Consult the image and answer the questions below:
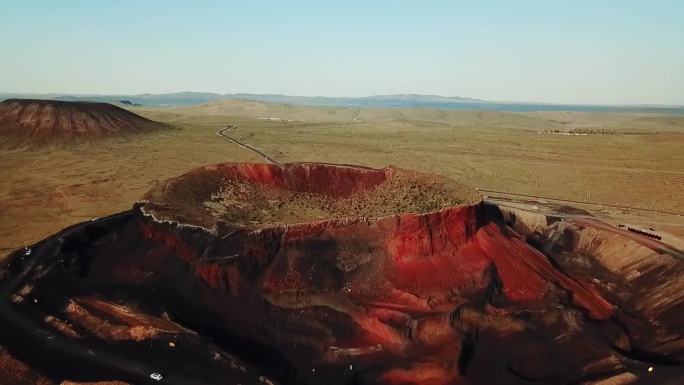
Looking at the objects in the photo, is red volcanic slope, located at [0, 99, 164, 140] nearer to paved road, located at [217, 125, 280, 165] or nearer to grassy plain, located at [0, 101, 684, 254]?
grassy plain, located at [0, 101, 684, 254]

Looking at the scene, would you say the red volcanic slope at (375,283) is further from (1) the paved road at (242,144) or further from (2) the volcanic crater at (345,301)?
(1) the paved road at (242,144)

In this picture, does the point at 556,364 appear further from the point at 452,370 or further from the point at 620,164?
the point at 620,164

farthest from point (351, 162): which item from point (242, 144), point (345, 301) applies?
point (345, 301)

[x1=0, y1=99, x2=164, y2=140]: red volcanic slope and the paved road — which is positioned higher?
[x1=0, y1=99, x2=164, y2=140]: red volcanic slope

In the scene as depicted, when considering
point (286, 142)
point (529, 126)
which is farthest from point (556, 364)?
point (529, 126)

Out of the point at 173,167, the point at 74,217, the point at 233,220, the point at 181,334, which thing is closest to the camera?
the point at 181,334

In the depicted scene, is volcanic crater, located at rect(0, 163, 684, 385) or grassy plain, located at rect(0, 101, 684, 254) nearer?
volcanic crater, located at rect(0, 163, 684, 385)

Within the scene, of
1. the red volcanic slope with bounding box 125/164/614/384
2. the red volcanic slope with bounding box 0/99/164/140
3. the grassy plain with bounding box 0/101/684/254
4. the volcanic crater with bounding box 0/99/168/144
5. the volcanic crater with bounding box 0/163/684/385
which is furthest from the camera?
the red volcanic slope with bounding box 0/99/164/140

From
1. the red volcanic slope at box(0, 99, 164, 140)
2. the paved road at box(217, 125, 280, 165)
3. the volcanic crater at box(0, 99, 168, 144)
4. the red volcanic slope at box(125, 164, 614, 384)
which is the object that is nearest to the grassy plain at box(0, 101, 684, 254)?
the paved road at box(217, 125, 280, 165)
